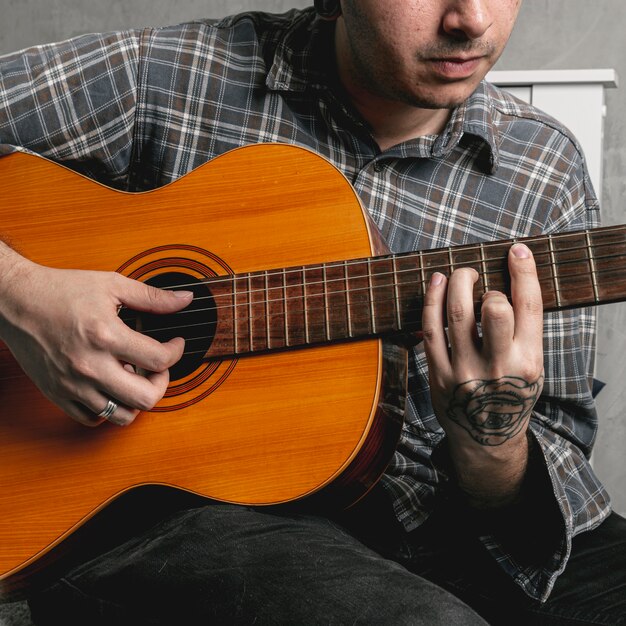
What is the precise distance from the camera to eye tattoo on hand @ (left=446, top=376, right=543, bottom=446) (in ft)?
3.16

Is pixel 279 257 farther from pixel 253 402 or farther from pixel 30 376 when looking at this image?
pixel 30 376

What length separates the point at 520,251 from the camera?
932 millimetres

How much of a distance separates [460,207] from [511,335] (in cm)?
38

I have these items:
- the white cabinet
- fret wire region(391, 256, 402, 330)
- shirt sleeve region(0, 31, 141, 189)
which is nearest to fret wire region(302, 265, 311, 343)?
fret wire region(391, 256, 402, 330)

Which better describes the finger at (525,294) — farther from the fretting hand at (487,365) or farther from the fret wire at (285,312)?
the fret wire at (285,312)

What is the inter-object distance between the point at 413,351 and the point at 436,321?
0.30 metres

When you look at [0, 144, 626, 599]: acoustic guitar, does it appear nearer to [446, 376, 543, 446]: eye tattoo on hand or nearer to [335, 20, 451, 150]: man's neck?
[446, 376, 543, 446]: eye tattoo on hand

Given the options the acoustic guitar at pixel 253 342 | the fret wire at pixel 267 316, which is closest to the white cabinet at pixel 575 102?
the acoustic guitar at pixel 253 342

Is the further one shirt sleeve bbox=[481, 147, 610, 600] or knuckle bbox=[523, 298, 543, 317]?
shirt sleeve bbox=[481, 147, 610, 600]

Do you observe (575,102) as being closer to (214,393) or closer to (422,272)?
(422,272)

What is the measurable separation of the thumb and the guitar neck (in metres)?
0.05

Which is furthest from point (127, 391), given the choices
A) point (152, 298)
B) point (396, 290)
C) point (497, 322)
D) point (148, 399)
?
point (497, 322)

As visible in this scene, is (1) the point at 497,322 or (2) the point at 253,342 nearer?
(1) the point at 497,322

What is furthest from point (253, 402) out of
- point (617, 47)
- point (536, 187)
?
point (617, 47)
